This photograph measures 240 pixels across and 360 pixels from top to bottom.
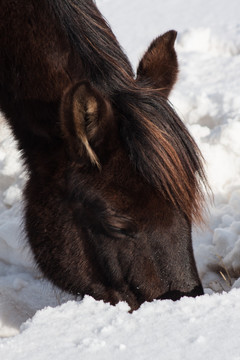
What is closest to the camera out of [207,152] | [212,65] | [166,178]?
[166,178]

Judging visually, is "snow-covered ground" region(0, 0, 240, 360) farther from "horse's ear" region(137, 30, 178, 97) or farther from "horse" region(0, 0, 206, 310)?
"horse's ear" region(137, 30, 178, 97)

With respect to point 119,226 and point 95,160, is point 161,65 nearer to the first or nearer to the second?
point 95,160

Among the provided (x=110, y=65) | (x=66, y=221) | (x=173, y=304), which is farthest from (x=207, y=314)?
(x=110, y=65)

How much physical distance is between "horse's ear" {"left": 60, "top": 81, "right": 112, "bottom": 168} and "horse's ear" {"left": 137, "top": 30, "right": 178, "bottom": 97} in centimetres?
61

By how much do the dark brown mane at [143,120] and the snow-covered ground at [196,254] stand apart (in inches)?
20.6

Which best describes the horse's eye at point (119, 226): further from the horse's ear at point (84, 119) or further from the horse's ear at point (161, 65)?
the horse's ear at point (161, 65)

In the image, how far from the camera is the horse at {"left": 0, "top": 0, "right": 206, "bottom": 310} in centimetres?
281

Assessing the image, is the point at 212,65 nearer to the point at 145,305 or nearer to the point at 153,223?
the point at 153,223

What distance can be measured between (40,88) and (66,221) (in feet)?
2.12

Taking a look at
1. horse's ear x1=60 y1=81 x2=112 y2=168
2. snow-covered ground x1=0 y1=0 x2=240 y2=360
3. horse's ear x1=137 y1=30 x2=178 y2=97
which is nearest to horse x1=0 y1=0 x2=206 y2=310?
horse's ear x1=60 y1=81 x2=112 y2=168

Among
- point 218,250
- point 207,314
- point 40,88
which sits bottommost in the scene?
point 218,250

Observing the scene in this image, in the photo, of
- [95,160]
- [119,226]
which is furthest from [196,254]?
[95,160]

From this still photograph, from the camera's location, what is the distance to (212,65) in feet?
19.7

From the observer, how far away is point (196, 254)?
402cm
